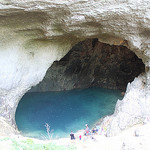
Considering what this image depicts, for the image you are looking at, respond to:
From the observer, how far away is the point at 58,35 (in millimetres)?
6992

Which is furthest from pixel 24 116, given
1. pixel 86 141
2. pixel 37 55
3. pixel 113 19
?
pixel 113 19

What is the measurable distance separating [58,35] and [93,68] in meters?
7.71

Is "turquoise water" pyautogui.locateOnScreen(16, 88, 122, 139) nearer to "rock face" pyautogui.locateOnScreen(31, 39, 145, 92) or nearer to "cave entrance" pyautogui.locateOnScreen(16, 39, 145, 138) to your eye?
"cave entrance" pyautogui.locateOnScreen(16, 39, 145, 138)

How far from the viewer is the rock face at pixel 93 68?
13.3 meters

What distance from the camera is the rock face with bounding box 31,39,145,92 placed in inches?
524

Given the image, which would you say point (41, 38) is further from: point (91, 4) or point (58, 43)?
point (91, 4)

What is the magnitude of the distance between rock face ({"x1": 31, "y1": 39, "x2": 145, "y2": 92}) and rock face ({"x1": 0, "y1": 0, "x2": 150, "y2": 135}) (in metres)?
4.99

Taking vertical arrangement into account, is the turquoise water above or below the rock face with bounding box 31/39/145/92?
below

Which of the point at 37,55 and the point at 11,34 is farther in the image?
the point at 37,55

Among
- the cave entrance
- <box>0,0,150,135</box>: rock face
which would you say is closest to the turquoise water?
the cave entrance

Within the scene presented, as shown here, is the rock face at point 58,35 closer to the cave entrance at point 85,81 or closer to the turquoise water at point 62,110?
the turquoise water at point 62,110

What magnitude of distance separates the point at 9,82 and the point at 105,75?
9.14 m

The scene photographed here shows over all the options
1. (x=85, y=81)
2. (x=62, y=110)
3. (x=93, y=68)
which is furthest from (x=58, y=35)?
(x=85, y=81)

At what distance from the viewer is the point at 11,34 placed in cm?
655
